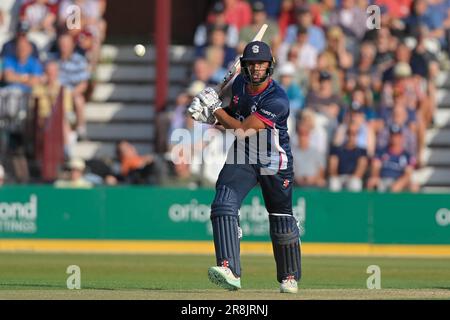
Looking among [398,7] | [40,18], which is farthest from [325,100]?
[40,18]

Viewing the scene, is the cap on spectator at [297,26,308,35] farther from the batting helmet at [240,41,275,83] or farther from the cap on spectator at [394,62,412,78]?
the batting helmet at [240,41,275,83]

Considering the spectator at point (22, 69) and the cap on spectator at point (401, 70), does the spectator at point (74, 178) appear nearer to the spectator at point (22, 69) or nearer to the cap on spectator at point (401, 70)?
the spectator at point (22, 69)

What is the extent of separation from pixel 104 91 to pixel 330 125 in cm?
518

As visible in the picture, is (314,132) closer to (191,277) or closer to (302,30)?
(302,30)

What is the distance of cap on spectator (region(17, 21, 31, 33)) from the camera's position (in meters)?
23.8

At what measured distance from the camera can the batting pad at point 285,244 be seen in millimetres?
11922

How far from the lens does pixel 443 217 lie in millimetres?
21266

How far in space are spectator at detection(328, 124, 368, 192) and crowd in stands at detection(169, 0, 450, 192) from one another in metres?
0.02

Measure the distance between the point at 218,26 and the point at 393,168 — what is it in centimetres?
426

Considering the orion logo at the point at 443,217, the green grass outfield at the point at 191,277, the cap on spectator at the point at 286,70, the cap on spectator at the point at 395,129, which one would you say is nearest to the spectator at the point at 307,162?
the cap on spectator at the point at 286,70

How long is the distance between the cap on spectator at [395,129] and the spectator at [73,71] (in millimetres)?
5632

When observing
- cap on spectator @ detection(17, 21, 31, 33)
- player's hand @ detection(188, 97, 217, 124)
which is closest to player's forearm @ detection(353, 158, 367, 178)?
cap on spectator @ detection(17, 21, 31, 33)

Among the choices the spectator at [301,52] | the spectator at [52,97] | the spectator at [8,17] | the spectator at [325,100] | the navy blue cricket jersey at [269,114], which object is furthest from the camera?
A: the spectator at [8,17]
